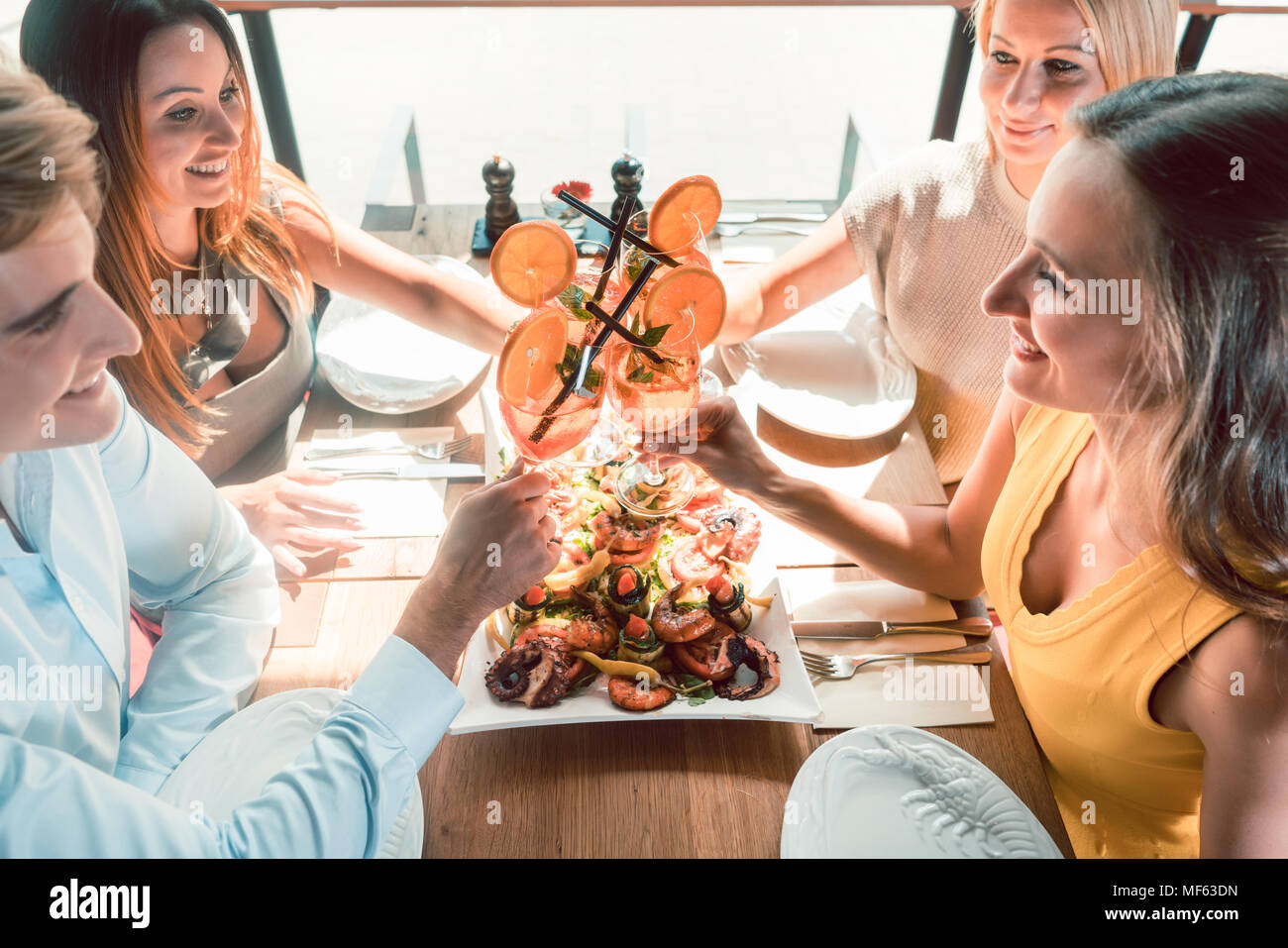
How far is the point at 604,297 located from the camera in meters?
1.19

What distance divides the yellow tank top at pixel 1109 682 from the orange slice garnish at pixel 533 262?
74cm

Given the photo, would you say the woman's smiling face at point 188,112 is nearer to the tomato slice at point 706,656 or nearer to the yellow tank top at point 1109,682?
the tomato slice at point 706,656

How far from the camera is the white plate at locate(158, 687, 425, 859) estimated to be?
96 centimetres

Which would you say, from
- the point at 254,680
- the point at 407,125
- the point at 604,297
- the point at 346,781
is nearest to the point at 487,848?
the point at 346,781

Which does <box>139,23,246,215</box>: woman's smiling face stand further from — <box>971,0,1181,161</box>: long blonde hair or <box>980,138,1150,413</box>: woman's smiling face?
<box>971,0,1181,161</box>: long blonde hair

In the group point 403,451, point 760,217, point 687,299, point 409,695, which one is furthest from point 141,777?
point 760,217

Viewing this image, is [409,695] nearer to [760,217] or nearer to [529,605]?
[529,605]

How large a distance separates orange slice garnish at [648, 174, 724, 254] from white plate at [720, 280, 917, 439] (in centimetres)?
39

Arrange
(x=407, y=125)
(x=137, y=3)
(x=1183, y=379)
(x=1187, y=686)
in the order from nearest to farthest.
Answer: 1. (x=1183, y=379)
2. (x=1187, y=686)
3. (x=137, y=3)
4. (x=407, y=125)

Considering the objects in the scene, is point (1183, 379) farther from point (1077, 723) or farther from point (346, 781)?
point (346, 781)

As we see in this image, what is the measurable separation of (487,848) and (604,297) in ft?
2.34

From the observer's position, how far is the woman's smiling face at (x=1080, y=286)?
921mm

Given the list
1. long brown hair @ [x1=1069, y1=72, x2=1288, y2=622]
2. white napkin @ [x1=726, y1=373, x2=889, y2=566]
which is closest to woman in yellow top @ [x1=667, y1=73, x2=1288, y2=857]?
long brown hair @ [x1=1069, y1=72, x2=1288, y2=622]
